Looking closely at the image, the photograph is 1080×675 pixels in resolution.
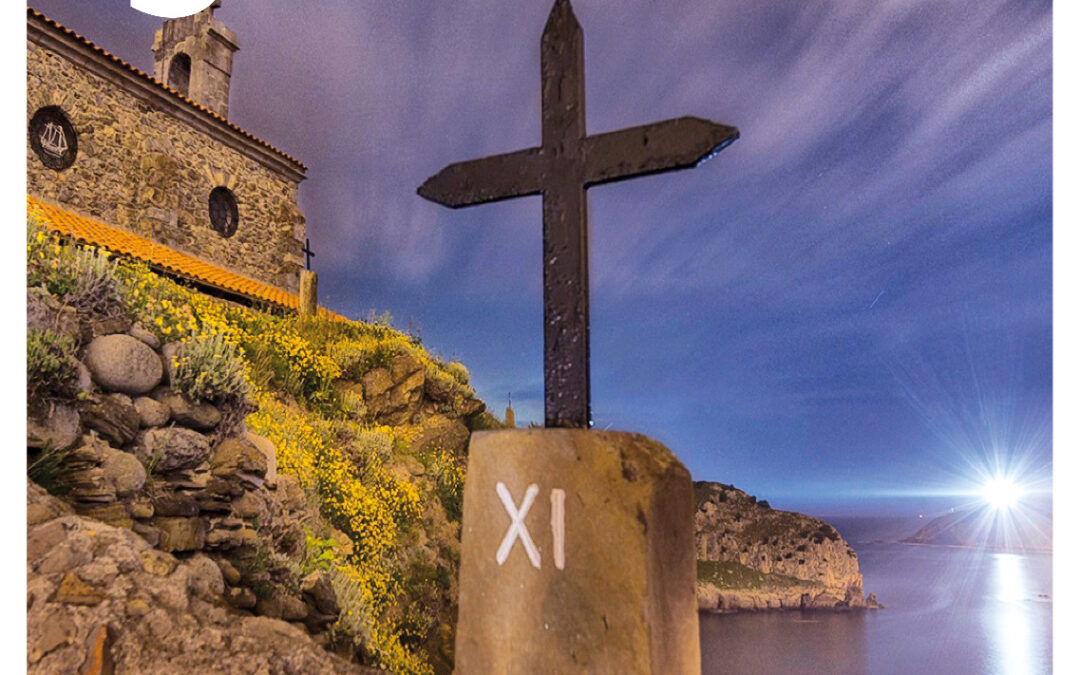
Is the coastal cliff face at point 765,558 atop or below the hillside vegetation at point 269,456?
below

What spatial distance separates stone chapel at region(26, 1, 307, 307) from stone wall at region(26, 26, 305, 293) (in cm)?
2

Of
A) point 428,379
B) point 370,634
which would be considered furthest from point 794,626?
point 370,634

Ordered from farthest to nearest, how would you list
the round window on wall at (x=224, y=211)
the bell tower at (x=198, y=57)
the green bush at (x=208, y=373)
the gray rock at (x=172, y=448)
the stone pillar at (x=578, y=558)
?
the bell tower at (x=198, y=57) < the round window on wall at (x=224, y=211) < the green bush at (x=208, y=373) < the gray rock at (x=172, y=448) < the stone pillar at (x=578, y=558)

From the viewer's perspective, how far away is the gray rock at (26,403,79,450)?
→ 2932mm

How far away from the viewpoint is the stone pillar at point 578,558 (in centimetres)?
214

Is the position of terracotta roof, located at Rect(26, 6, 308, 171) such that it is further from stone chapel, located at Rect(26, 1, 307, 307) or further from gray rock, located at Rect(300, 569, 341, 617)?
gray rock, located at Rect(300, 569, 341, 617)

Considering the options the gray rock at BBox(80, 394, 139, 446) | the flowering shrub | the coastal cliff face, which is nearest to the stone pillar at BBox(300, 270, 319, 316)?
the flowering shrub

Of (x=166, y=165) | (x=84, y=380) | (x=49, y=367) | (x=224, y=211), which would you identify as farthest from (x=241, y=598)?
(x=224, y=211)

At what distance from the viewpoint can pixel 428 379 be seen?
8.45 m

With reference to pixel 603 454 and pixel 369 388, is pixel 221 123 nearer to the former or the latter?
pixel 369 388

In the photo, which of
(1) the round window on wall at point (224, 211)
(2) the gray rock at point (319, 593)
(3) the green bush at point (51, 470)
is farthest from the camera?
(1) the round window on wall at point (224, 211)

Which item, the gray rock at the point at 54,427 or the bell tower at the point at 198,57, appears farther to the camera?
the bell tower at the point at 198,57

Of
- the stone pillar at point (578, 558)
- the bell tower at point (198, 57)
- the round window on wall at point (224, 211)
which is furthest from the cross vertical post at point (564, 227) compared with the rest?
the bell tower at point (198, 57)

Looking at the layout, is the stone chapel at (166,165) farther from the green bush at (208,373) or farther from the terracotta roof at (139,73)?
the green bush at (208,373)
